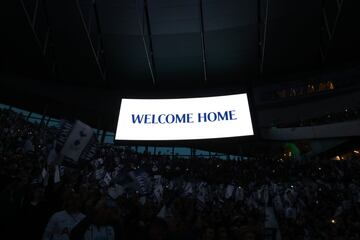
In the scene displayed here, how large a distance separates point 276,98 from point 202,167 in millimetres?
8961

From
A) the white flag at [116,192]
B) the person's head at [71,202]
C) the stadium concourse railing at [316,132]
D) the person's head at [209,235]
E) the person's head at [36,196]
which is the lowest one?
the person's head at [209,235]

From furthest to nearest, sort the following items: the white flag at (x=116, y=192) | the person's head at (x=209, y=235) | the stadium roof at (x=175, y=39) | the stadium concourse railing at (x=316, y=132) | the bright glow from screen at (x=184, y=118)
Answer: the stadium concourse railing at (x=316, y=132) → the stadium roof at (x=175, y=39) → the bright glow from screen at (x=184, y=118) → the white flag at (x=116, y=192) → the person's head at (x=209, y=235)

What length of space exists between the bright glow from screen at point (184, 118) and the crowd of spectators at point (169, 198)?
172cm

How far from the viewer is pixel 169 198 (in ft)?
31.6

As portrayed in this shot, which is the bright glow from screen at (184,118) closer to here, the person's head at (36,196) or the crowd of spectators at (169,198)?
the crowd of spectators at (169,198)

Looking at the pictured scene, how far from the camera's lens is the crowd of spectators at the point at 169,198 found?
432cm

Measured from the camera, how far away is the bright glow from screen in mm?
12688

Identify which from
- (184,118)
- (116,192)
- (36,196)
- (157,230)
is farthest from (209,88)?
(157,230)

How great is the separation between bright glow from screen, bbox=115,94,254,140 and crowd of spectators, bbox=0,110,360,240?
5.66ft

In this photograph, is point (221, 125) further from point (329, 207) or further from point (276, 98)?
point (276, 98)

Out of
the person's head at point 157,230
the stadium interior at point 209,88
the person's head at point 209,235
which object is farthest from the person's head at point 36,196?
the person's head at point 209,235

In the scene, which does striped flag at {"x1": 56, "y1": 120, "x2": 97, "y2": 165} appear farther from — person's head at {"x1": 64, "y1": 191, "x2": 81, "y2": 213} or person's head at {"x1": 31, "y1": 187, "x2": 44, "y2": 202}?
person's head at {"x1": 64, "y1": 191, "x2": 81, "y2": 213}

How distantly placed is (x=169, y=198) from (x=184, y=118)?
14.8 ft

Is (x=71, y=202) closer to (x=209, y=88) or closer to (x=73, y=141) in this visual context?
(x=73, y=141)
